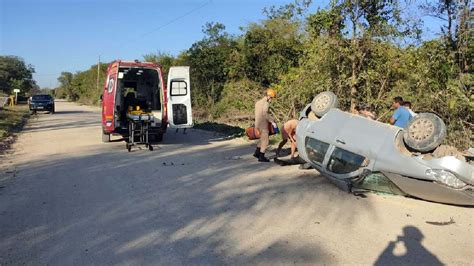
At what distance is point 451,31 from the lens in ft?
35.4

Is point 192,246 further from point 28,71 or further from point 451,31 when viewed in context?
point 28,71

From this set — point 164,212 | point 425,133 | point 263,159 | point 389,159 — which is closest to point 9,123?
point 263,159

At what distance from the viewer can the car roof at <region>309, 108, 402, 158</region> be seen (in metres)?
6.81

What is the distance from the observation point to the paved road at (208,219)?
479 centimetres

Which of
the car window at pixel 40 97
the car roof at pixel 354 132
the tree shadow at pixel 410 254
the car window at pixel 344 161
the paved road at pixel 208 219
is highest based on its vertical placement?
the car window at pixel 40 97

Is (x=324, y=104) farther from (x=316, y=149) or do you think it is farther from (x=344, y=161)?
(x=344, y=161)

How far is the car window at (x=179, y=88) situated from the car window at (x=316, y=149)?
654 cm

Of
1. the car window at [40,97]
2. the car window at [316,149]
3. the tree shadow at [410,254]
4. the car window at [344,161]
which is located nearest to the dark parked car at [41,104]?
the car window at [40,97]

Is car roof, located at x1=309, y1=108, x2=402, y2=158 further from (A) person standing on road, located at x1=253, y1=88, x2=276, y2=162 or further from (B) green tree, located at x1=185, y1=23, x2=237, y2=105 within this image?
(B) green tree, located at x1=185, y1=23, x2=237, y2=105

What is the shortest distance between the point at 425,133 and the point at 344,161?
1.35m

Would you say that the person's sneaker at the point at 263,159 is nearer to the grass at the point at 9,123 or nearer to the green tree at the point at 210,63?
the grass at the point at 9,123

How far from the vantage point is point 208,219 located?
5984mm

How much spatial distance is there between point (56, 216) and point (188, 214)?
5.73ft

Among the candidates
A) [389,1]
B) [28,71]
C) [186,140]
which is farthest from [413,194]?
[28,71]
